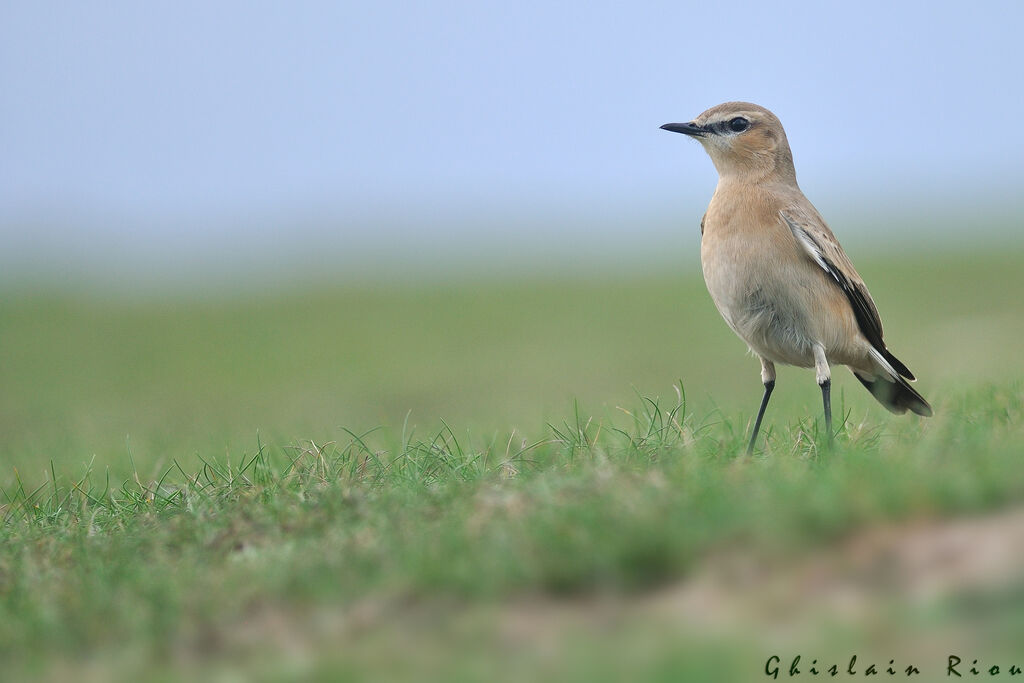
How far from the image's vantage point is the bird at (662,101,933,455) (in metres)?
7.90

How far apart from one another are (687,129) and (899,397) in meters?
2.43

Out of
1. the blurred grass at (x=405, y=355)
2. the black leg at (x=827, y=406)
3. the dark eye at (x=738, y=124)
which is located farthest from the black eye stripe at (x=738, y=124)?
the blurred grass at (x=405, y=355)

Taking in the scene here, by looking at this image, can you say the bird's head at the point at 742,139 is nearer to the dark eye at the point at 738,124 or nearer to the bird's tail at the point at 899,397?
the dark eye at the point at 738,124

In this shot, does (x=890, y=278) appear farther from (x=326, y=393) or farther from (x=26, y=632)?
(x=26, y=632)

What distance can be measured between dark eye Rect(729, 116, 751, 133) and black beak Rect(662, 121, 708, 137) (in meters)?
0.18

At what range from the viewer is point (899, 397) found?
28.9 feet

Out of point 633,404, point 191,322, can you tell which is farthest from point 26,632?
point 191,322

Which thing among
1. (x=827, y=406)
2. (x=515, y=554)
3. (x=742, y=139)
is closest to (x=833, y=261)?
(x=827, y=406)

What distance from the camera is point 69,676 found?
493 cm

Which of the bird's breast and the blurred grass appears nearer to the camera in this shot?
the bird's breast

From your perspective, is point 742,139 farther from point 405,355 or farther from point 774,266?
point 405,355

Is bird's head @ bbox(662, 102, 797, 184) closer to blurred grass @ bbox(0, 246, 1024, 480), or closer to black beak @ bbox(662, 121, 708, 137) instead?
black beak @ bbox(662, 121, 708, 137)

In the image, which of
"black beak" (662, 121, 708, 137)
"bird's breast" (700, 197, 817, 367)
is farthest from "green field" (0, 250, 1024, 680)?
"black beak" (662, 121, 708, 137)

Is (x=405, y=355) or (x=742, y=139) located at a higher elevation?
(x=742, y=139)
